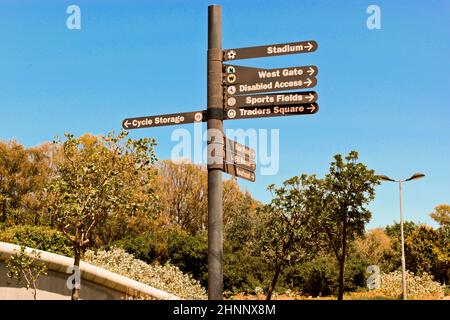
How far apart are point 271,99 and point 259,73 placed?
44cm

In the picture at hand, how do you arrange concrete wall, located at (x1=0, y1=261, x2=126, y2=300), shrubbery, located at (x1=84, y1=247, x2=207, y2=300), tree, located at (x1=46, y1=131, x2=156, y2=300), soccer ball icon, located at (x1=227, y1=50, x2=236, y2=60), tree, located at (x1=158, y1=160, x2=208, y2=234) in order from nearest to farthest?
soccer ball icon, located at (x1=227, y1=50, x2=236, y2=60) → tree, located at (x1=46, y1=131, x2=156, y2=300) → concrete wall, located at (x1=0, y1=261, x2=126, y2=300) → shrubbery, located at (x1=84, y1=247, x2=207, y2=300) → tree, located at (x1=158, y1=160, x2=208, y2=234)

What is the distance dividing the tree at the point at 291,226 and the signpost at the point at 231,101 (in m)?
22.7

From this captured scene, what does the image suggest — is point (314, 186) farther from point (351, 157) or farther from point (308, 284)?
point (308, 284)

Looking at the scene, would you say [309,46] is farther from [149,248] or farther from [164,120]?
[149,248]

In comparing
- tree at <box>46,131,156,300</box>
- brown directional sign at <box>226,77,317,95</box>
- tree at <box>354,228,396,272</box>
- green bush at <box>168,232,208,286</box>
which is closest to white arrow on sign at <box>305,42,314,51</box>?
brown directional sign at <box>226,77,317,95</box>

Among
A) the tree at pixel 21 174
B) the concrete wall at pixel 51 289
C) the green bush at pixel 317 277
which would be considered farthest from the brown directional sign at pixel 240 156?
the tree at pixel 21 174

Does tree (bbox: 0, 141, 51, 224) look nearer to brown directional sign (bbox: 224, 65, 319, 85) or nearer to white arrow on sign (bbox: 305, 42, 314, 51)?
brown directional sign (bbox: 224, 65, 319, 85)

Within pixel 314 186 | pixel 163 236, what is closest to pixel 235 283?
pixel 163 236

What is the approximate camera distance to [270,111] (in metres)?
7.77

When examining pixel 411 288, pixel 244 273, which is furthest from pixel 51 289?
pixel 411 288

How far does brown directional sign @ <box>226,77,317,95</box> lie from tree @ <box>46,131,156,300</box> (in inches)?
388

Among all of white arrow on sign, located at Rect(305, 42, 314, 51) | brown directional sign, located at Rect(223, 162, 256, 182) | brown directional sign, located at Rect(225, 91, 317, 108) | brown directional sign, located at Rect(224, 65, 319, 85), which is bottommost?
brown directional sign, located at Rect(223, 162, 256, 182)

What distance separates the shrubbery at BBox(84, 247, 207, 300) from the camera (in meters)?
24.7
